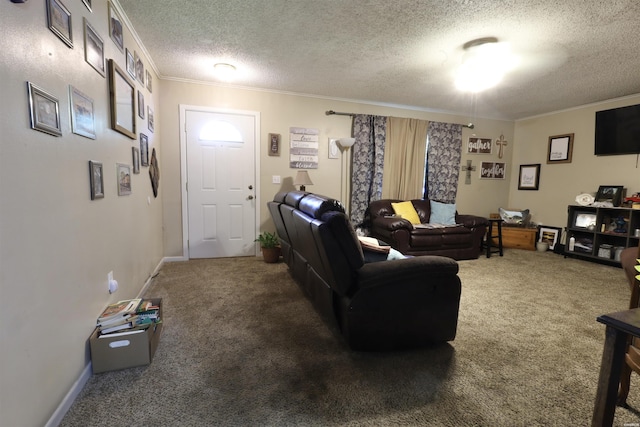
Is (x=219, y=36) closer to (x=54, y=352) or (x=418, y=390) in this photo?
(x=54, y=352)

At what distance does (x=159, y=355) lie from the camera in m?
1.82

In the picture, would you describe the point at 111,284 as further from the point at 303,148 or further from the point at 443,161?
the point at 443,161

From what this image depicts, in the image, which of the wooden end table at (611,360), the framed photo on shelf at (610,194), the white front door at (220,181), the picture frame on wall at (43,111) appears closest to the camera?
the wooden end table at (611,360)

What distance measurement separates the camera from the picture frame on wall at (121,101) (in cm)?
202

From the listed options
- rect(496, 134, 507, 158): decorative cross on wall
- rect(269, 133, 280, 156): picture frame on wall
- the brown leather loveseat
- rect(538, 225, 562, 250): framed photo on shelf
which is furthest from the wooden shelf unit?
rect(269, 133, 280, 156): picture frame on wall

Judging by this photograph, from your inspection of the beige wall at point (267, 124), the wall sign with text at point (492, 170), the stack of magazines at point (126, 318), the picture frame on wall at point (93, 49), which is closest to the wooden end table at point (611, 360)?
the stack of magazines at point (126, 318)

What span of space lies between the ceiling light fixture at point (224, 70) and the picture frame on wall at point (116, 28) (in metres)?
1.08

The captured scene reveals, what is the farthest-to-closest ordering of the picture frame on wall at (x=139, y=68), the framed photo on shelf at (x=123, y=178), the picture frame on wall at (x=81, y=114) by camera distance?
the picture frame on wall at (x=139, y=68)
the framed photo on shelf at (x=123, y=178)
the picture frame on wall at (x=81, y=114)

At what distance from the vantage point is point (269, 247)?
386 cm

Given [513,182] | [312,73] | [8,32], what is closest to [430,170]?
[513,182]

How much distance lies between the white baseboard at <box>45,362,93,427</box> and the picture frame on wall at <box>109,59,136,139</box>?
5.17 feet

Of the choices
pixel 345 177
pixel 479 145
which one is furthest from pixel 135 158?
pixel 479 145

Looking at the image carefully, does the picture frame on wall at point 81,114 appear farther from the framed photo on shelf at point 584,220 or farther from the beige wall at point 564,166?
the beige wall at point 564,166

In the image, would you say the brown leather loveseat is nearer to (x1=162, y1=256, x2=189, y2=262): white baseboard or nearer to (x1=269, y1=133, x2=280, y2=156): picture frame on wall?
(x1=269, y1=133, x2=280, y2=156): picture frame on wall
